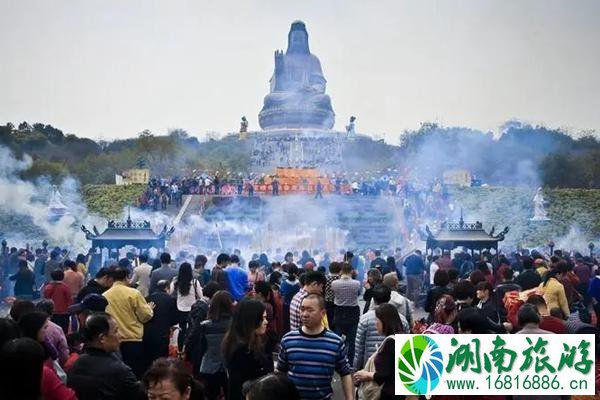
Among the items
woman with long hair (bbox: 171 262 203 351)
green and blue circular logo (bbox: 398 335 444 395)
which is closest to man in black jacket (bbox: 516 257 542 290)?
woman with long hair (bbox: 171 262 203 351)

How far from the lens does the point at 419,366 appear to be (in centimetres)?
443

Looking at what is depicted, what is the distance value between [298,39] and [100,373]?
Result: 206ft

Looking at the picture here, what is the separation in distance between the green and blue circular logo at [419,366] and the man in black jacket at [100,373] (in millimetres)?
1616

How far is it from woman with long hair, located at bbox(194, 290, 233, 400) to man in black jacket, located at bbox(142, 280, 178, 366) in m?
1.70

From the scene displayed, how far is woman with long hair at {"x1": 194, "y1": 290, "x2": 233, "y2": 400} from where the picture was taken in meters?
6.66

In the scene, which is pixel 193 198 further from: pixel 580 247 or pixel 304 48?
pixel 304 48

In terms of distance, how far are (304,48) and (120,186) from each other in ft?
91.4

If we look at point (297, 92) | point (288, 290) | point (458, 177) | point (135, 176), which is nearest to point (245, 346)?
point (288, 290)

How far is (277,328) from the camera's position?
9406 millimetres

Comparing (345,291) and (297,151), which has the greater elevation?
(297,151)

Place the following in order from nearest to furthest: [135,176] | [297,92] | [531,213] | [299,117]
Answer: [531,213], [135,176], [299,117], [297,92]

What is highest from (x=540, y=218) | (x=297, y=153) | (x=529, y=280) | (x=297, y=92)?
(x=297, y=92)

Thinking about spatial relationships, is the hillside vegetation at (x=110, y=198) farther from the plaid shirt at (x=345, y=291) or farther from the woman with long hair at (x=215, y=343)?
the woman with long hair at (x=215, y=343)

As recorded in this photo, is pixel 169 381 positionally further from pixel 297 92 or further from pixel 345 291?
pixel 297 92
